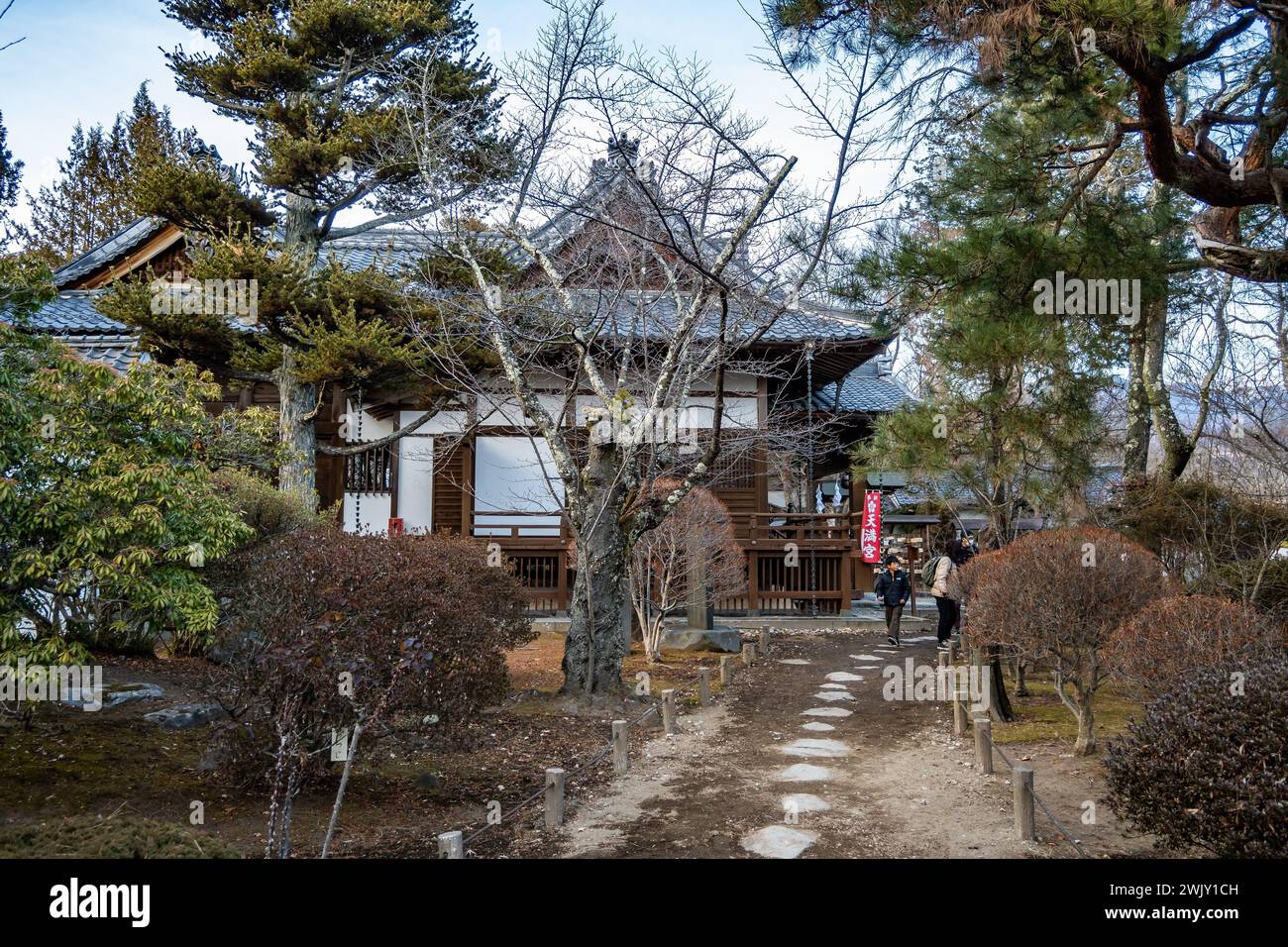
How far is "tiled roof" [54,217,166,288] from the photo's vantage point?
16953 mm

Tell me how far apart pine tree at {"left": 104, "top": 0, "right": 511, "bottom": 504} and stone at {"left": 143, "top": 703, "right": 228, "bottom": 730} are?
3.43 m

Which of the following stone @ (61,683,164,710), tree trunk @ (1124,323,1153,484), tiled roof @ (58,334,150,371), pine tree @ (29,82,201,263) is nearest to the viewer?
stone @ (61,683,164,710)

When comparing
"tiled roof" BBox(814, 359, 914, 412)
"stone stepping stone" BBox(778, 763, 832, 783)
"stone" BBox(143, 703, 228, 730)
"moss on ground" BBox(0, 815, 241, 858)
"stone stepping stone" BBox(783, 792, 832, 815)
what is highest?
"tiled roof" BBox(814, 359, 914, 412)

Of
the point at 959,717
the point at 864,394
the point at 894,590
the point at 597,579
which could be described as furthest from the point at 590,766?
the point at 864,394

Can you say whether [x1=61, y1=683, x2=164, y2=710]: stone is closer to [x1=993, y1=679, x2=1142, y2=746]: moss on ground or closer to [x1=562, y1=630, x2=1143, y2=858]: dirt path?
[x1=562, y1=630, x2=1143, y2=858]: dirt path

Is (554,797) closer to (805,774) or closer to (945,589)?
(805,774)

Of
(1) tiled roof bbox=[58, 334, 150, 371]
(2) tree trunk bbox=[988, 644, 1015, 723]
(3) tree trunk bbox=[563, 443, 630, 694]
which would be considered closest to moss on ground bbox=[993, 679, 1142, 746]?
(2) tree trunk bbox=[988, 644, 1015, 723]

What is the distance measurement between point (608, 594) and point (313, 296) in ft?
19.6

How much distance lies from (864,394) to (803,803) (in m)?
13.6

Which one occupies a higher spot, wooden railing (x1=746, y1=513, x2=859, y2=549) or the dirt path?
wooden railing (x1=746, y1=513, x2=859, y2=549)

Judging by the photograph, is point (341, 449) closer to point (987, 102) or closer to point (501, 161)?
point (501, 161)

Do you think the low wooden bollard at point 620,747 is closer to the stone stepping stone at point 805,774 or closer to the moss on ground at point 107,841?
the stone stepping stone at point 805,774

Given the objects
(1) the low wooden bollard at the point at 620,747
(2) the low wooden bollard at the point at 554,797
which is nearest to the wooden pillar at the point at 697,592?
(1) the low wooden bollard at the point at 620,747
